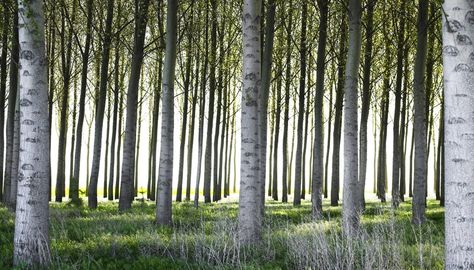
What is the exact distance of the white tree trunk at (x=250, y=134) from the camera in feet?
28.4

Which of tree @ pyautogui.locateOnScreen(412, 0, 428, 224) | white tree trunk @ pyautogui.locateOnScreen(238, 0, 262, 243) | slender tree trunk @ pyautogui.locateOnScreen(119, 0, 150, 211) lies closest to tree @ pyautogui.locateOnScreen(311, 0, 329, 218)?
tree @ pyautogui.locateOnScreen(412, 0, 428, 224)

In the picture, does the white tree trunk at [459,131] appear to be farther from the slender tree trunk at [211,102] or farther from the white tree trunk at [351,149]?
the slender tree trunk at [211,102]

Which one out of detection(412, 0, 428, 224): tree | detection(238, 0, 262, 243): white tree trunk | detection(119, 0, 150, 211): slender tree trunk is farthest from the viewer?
detection(119, 0, 150, 211): slender tree trunk

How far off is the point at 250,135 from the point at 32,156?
3359mm

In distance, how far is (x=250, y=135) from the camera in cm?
869

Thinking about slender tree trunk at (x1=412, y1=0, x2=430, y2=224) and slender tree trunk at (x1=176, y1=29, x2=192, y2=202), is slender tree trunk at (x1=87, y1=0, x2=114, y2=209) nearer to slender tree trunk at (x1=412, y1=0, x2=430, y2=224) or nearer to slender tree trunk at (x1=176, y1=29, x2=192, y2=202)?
slender tree trunk at (x1=176, y1=29, x2=192, y2=202)

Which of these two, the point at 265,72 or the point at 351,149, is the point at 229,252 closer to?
the point at 351,149

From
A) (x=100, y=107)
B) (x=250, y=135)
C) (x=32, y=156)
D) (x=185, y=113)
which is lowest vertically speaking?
(x=32, y=156)

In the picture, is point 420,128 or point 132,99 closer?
point 420,128

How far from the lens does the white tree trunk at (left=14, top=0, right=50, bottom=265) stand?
22.7ft

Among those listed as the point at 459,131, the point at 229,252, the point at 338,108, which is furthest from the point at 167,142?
the point at 338,108

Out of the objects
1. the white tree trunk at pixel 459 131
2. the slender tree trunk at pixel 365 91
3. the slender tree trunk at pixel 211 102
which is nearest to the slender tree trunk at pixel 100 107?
the slender tree trunk at pixel 211 102

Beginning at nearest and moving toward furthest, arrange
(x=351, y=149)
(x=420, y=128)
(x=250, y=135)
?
(x=250, y=135) < (x=351, y=149) < (x=420, y=128)

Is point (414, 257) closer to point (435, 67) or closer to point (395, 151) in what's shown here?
point (395, 151)
